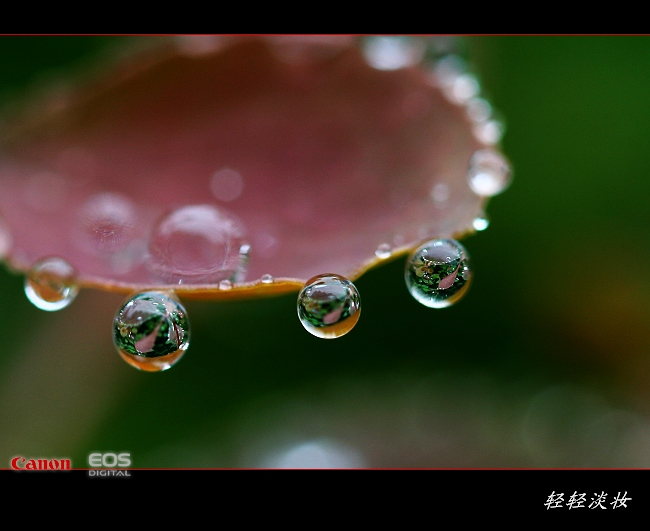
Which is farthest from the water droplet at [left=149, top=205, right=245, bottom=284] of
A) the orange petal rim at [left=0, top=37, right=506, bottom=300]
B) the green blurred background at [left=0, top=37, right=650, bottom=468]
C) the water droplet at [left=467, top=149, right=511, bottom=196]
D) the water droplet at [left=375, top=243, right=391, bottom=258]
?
the green blurred background at [left=0, top=37, right=650, bottom=468]

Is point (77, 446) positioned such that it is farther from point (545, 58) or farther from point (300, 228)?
point (545, 58)

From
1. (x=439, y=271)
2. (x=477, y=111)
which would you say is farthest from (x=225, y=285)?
(x=477, y=111)

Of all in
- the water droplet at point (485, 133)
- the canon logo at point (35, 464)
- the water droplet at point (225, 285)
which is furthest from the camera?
the canon logo at point (35, 464)

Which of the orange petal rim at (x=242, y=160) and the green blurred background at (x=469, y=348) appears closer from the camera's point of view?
the orange petal rim at (x=242, y=160)

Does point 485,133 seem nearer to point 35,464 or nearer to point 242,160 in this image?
point 242,160

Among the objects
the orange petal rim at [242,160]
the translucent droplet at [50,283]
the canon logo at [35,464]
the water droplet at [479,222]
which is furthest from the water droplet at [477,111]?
the canon logo at [35,464]

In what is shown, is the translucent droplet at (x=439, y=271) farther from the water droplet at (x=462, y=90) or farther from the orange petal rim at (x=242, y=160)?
the water droplet at (x=462, y=90)
